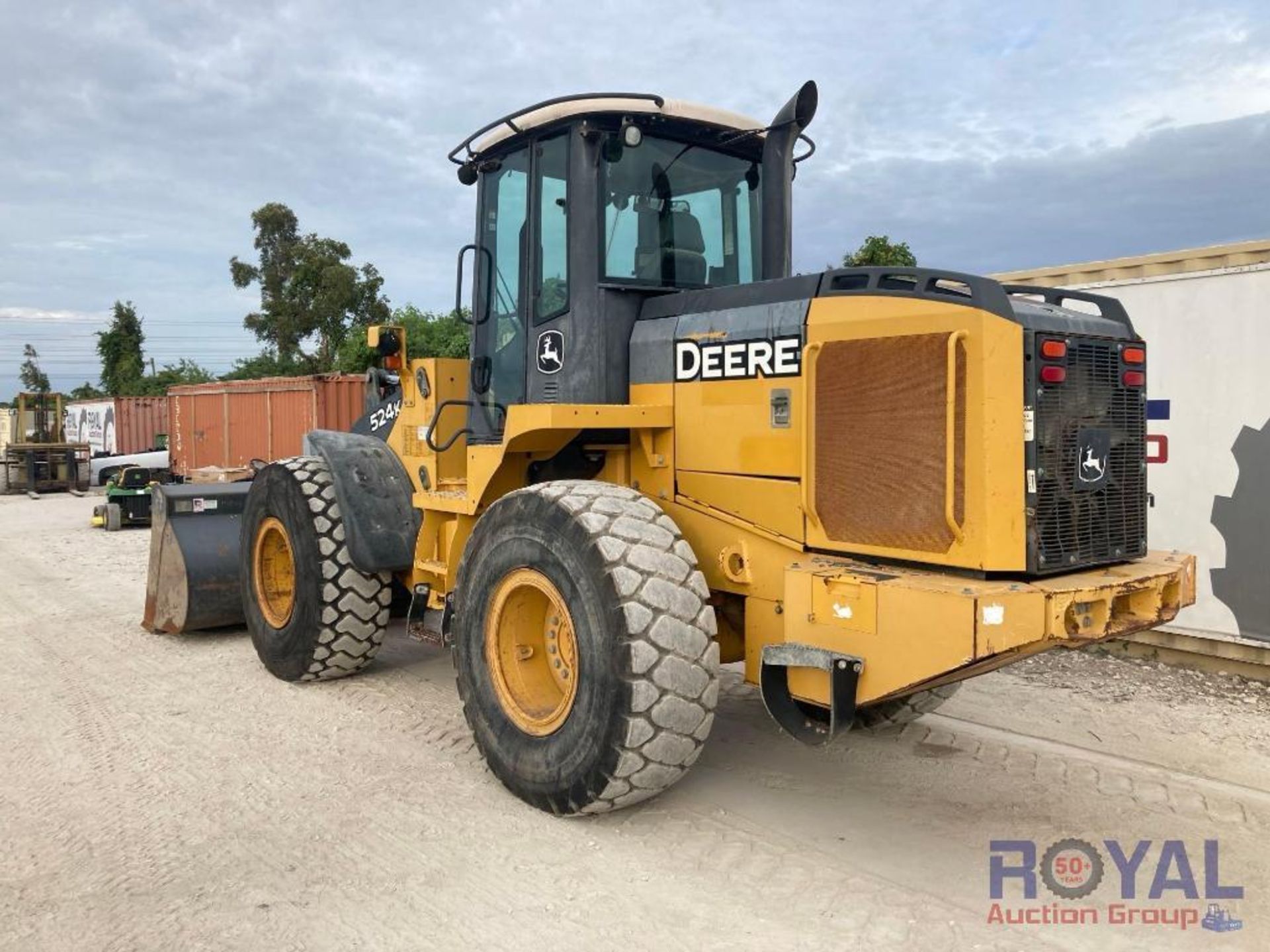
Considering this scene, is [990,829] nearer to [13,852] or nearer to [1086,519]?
[1086,519]

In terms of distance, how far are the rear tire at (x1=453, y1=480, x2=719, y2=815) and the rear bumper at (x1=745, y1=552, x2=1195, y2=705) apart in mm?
421

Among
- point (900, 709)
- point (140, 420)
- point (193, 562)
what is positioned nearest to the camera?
point (900, 709)

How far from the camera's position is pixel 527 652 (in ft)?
15.3

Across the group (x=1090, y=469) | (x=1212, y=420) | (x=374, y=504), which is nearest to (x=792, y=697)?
(x=1090, y=469)

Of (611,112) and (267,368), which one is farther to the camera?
(267,368)

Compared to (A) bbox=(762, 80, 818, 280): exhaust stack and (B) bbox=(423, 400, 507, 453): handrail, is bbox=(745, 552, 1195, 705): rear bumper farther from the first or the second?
(B) bbox=(423, 400, 507, 453): handrail

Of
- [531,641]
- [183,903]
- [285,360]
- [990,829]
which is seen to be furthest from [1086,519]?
[285,360]

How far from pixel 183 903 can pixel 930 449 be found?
124 inches

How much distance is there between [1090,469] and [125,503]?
16.8m

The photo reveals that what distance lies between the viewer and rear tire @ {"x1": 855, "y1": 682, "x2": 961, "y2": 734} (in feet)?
16.7

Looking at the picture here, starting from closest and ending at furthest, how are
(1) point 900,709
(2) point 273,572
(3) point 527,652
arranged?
1. (3) point 527,652
2. (1) point 900,709
3. (2) point 273,572

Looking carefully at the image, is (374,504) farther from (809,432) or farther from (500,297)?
(809,432)

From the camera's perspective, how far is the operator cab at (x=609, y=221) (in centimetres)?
484

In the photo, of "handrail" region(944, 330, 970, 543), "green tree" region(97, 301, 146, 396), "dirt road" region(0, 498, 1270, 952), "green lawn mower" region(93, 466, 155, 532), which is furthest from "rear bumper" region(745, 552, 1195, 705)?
"green tree" region(97, 301, 146, 396)
